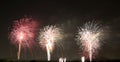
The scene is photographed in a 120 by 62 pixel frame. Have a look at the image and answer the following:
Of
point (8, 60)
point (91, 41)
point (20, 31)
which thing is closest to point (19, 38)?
point (20, 31)

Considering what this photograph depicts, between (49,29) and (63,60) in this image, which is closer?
(49,29)

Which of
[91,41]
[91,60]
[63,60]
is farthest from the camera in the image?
[63,60]

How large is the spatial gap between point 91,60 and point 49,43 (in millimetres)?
5029

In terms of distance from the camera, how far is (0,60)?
26.7 m

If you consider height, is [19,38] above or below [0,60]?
above

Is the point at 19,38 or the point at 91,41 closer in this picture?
the point at 91,41

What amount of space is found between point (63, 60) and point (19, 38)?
622 centimetres

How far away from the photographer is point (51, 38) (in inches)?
1074

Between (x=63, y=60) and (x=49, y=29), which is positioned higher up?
(x=49, y=29)

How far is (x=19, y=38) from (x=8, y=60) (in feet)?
8.82

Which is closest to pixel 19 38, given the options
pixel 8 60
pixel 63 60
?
pixel 8 60

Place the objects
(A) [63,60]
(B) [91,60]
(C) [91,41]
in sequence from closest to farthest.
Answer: (C) [91,41] < (B) [91,60] < (A) [63,60]

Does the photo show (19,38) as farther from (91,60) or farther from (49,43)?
(91,60)

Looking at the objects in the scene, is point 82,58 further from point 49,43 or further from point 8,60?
point 8,60
